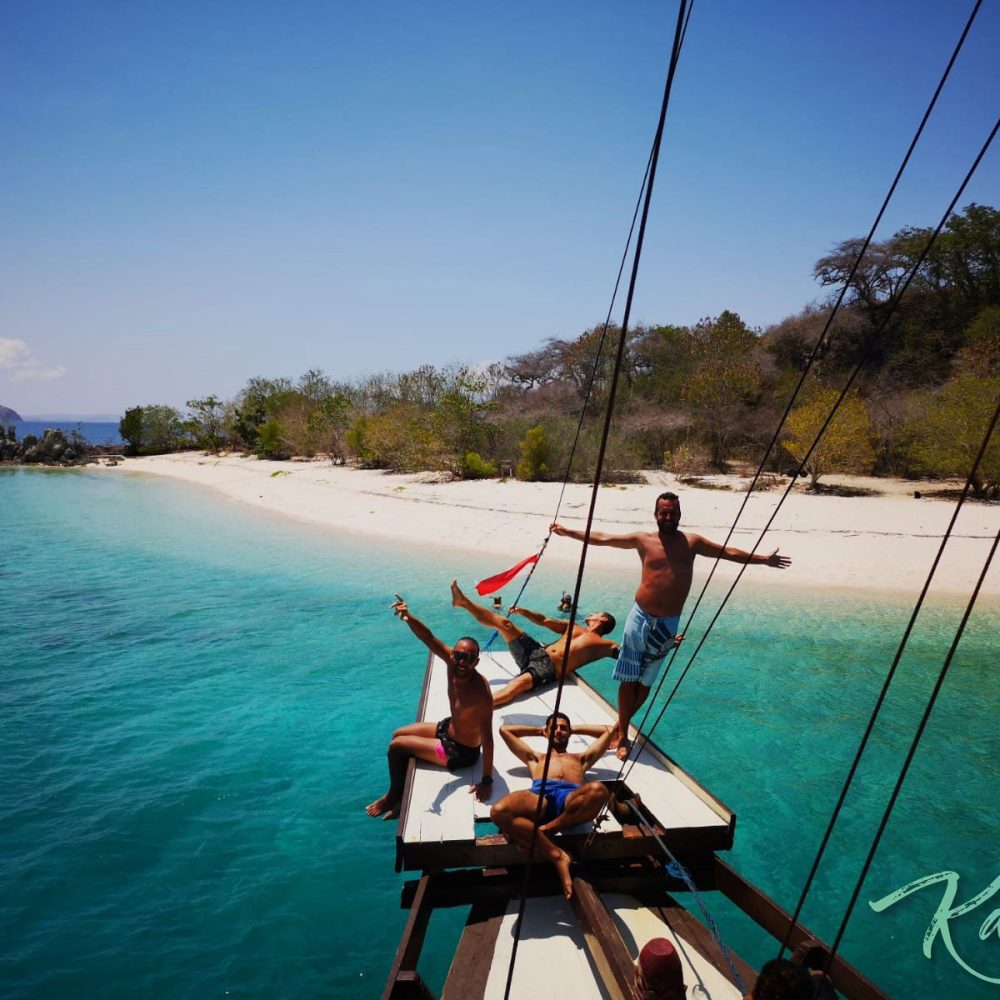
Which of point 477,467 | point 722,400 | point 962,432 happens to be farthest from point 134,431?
point 962,432

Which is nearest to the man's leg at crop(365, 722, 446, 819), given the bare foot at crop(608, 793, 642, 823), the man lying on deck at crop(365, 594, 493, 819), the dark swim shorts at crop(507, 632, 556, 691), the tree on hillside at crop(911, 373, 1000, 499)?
the man lying on deck at crop(365, 594, 493, 819)

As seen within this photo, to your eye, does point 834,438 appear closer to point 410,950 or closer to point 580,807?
point 580,807

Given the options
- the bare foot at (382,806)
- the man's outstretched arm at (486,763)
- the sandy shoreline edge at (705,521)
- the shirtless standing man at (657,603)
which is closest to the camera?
the man's outstretched arm at (486,763)

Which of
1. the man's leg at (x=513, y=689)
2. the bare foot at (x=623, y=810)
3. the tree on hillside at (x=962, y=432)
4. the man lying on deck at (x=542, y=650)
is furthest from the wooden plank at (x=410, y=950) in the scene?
the tree on hillside at (x=962, y=432)

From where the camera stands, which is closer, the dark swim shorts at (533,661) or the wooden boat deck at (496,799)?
the wooden boat deck at (496,799)

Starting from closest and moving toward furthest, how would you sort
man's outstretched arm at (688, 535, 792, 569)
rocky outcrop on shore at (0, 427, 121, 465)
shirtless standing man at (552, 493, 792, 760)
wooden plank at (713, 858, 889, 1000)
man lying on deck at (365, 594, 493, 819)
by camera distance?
wooden plank at (713, 858, 889, 1000), man lying on deck at (365, 594, 493, 819), man's outstretched arm at (688, 535, 792, 569), shirtless standing man at (552, 493, 792, 760), rocky outcrop on shore at (0, 427, 121, 465)

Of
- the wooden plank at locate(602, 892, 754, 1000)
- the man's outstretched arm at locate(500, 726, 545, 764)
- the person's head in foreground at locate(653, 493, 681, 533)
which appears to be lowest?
the wooden plank at locate(602, 892, 754, 1000)

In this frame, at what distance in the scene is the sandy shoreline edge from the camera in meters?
14.1

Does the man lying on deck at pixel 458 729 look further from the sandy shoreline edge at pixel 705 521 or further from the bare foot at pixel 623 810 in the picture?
the sandy shoreline edge at pixel 705 521

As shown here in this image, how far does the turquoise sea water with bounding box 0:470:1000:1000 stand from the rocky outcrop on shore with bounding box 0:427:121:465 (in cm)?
4020

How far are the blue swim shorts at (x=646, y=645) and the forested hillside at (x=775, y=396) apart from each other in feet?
55.8

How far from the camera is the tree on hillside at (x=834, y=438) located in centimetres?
2103

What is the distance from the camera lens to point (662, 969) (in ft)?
9.10

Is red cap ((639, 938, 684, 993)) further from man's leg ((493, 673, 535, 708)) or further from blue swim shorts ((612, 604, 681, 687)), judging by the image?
man's leg ((493, 673, 535, 708))
